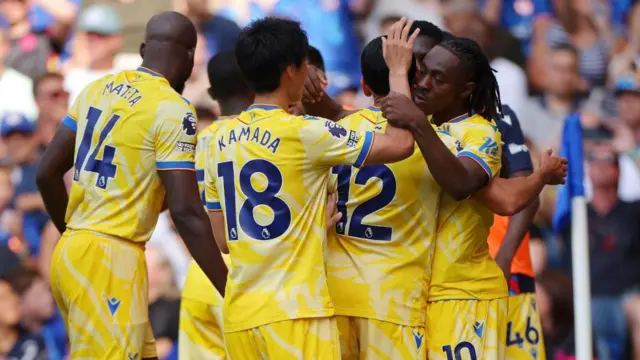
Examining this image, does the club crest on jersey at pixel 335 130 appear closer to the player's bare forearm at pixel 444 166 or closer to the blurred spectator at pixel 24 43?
the player's bare forearm at pixel 444 166

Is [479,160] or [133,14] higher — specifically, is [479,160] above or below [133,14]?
below

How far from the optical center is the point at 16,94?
9766mm

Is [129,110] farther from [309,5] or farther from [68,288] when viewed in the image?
[309,5]

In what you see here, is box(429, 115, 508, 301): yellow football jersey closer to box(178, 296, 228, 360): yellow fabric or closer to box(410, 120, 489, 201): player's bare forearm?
box(410, 120, 489, 201): player's bare forearm

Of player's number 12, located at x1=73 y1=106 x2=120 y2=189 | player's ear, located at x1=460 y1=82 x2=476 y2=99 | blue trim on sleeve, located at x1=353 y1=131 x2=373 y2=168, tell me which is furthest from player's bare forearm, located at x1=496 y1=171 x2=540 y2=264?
player's number 12, located at x1=73 y1=106 x2=120 y2=189

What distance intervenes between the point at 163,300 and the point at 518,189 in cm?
522

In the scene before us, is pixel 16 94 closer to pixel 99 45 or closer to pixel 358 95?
pixel 99 45

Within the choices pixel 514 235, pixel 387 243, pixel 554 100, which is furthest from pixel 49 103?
pixel 387 243

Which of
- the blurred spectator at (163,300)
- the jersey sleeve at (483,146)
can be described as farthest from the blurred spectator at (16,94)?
the jersey sleeve at (483,146)

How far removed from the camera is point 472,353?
481cm

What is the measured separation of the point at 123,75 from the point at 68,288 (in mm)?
1066

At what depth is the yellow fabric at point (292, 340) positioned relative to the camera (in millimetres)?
4336

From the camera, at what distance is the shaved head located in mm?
5461

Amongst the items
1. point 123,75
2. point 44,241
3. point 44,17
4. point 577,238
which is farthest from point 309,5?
point 123,75
